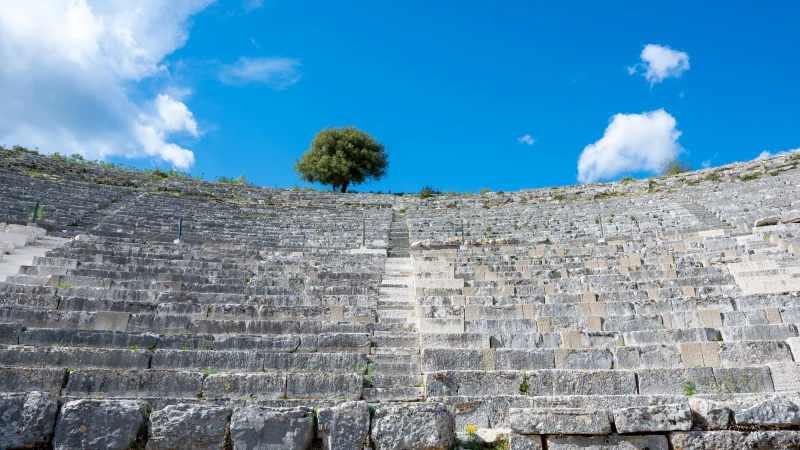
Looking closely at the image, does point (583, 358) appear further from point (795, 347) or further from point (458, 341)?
point (795, 347)

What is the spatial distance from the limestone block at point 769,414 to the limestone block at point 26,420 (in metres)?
4.12

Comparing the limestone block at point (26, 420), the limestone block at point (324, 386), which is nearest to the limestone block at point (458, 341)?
the limestone block at point (324, 386)

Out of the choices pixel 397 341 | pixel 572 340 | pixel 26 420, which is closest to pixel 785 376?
pixel 572 340

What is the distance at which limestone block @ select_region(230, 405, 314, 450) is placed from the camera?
10.6ft

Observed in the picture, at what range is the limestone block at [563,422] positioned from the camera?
314cm

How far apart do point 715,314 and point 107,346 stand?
758cm

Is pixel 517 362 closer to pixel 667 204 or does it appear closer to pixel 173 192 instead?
pixel 667 204

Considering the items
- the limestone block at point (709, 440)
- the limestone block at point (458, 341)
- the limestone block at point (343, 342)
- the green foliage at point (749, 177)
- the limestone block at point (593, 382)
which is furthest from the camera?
the green foliage at point (749, 177)

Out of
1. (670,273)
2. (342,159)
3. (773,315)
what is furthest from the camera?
(342,159)

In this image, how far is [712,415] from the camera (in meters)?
3.17

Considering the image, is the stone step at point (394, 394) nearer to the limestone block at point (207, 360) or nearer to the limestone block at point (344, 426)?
the limestone block at point (207, 360)

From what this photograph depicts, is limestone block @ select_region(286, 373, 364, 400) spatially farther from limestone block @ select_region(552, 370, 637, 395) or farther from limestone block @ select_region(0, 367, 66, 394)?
limestone block @ select_region(0, 367, 66, 394)

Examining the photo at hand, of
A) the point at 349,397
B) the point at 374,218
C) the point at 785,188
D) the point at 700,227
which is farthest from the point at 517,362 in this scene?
the point at 785,188

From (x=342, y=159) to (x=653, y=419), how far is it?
30.7m
